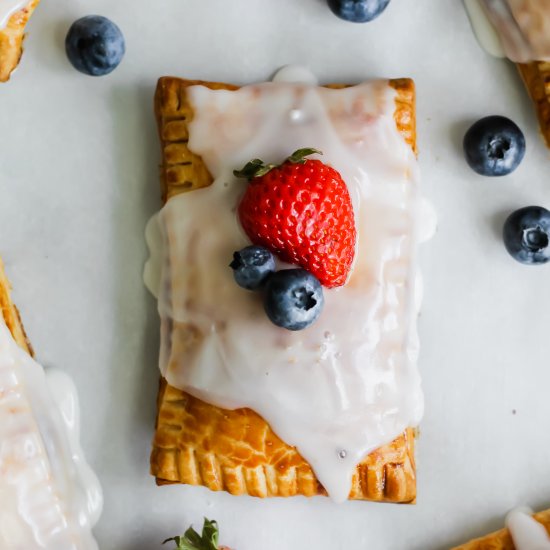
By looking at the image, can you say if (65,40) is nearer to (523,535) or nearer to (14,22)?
(14,22)

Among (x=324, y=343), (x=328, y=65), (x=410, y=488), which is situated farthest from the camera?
(x=328, y=65)

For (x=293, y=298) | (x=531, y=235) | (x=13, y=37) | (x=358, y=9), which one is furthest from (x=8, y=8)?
(x=531, y=235)

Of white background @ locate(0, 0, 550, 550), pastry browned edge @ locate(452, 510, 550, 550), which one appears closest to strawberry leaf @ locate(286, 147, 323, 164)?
white background @ locate(0, 0, 550, 550)

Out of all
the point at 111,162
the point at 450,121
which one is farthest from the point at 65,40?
the point at 450,121

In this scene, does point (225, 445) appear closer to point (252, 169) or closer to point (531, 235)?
point (252, 169)

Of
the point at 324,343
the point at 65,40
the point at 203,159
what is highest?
the point at 65,40

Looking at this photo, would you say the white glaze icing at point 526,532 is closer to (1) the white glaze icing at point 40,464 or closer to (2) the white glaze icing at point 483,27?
(1) the white glaze icing at point 40,464
